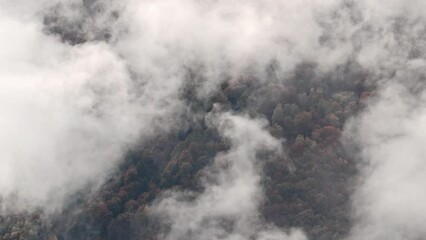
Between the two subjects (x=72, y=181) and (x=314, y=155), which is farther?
(x=72, y=181)

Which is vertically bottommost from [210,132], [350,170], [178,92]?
[350,170]

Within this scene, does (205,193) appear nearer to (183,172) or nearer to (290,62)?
(183,172)

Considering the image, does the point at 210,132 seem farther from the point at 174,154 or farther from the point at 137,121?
the point at 137,121

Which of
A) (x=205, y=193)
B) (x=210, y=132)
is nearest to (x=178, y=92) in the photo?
(x=210, y=132)

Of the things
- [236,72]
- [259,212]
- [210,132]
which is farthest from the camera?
[236,72]

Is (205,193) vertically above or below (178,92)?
below

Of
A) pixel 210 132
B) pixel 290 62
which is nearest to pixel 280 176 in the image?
pixel 210 132

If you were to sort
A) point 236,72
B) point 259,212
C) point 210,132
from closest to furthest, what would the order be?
point 259,212 < point 210,132 < point 236,72

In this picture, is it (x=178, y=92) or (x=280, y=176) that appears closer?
(x=280, y=176)

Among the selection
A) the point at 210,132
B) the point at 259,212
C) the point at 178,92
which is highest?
the point at 178,92
